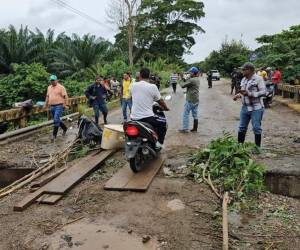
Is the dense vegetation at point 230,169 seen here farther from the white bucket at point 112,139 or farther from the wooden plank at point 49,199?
the wooden plank at point 49,199

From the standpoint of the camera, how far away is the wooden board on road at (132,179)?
6.32 m

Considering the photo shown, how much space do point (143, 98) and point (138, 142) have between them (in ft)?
2.92

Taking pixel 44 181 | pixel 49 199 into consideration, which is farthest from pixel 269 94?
pixel 49 199

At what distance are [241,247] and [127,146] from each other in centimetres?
281

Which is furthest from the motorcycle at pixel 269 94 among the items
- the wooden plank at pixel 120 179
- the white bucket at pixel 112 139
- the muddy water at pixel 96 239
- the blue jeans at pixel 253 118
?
the muddy water at pixel 96 239

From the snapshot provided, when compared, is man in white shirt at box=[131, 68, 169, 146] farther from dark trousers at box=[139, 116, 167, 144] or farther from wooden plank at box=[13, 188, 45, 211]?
wooden plank at box=[13, 188, 45, 211]

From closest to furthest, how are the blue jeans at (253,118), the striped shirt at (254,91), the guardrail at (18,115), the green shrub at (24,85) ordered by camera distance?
the striped shirt at (254,91)
the blue jeans at (253,118)
the guardrail at (18,115)
the green shrub at (24,85)

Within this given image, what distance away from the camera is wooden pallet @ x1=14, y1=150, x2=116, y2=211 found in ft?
19.5

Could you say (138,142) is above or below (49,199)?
above

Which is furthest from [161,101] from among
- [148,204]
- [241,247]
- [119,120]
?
[119,120]

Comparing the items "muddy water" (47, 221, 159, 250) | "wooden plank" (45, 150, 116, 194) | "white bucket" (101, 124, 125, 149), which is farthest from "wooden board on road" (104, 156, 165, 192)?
"white bucket" (101, 124, 125, 149)

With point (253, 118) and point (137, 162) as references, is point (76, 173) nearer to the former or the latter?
point (137, 162)

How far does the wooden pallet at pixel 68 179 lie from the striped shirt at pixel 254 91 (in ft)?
9.71

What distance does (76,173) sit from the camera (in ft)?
23.8
